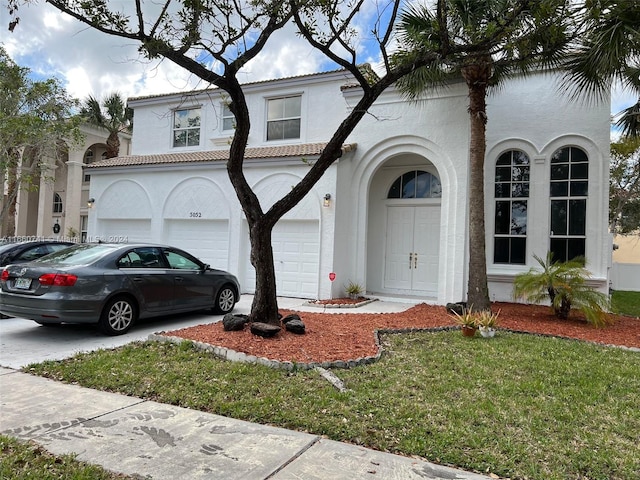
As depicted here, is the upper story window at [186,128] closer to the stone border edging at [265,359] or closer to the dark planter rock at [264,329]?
the stone border edging at [265,359]

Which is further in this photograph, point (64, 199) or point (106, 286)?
point (64, 199)

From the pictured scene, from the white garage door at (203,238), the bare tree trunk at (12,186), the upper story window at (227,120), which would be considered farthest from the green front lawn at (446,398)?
the bare tree trunk at (12,186)

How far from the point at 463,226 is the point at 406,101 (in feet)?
12.4

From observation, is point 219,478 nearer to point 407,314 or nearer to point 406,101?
point 407,314

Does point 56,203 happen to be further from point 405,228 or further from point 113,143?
point 405,228

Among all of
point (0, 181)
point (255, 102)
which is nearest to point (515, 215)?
point (255, 102)

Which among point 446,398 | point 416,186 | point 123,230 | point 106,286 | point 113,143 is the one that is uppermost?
point 113,143

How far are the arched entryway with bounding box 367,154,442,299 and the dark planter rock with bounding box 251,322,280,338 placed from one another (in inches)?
280

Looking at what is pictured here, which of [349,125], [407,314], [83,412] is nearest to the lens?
[83,412]

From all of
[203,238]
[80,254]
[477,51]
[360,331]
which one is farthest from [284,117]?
[360,331]

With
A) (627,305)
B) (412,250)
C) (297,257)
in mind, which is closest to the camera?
(297,257)

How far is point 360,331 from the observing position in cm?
758

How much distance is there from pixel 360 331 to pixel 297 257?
5432mm

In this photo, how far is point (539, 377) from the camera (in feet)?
17.6
